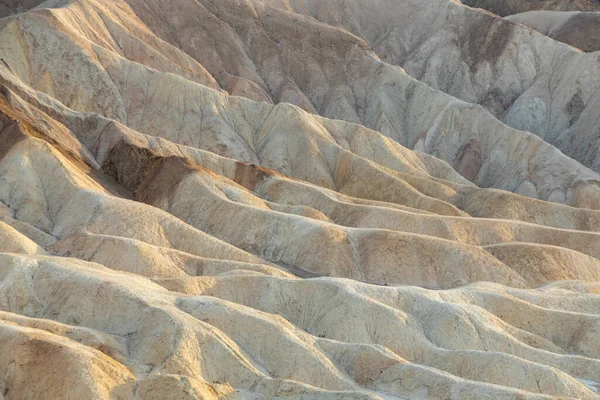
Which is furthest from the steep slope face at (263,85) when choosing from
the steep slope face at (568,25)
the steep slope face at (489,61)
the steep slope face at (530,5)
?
the steep slope face at (530,5)

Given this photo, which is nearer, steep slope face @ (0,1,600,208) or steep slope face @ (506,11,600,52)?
steep slope face @ (0,1,600,208)

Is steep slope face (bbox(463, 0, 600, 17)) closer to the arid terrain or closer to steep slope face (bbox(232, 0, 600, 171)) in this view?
the arid terrain

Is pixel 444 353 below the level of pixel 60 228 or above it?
above

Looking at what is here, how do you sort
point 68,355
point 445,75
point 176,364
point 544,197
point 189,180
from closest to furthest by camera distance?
point 68,355 < point 176,364 < point 189,180 < point 544,197 < point 445,75

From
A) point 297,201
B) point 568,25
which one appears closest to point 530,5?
point 568,25

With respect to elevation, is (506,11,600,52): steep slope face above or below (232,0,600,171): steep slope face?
above

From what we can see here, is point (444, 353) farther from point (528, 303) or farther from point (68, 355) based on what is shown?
point (68, 355)

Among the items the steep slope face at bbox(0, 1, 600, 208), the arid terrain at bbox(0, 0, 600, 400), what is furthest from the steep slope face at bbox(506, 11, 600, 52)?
the steep slope face at bbox(0, 1, 600, 208)

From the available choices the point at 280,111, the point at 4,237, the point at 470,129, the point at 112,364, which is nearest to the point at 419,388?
the point at 112,364

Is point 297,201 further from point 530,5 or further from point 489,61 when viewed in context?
point 530,5
